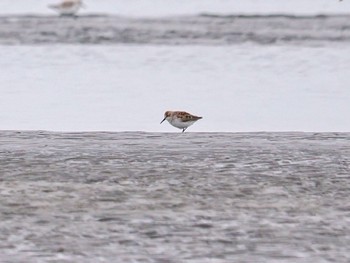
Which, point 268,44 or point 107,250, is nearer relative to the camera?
point 107,250

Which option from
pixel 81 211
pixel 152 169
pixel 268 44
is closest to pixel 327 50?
pixel 268 44

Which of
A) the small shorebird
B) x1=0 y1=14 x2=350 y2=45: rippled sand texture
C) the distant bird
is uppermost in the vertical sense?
the distant bird

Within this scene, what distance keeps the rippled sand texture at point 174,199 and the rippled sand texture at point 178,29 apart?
440 inches

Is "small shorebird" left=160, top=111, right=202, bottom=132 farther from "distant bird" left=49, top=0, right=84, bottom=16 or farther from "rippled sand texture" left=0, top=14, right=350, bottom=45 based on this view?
"distant bird" left=49, top=0, right=84, bottom=16

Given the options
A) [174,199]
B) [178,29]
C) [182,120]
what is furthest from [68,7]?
[174,199]

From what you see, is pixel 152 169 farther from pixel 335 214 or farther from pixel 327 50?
pixel 327 50

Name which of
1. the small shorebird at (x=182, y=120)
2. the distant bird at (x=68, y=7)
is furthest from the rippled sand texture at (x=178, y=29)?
the small shorebird at (x=182, y=120)

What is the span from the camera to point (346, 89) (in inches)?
517

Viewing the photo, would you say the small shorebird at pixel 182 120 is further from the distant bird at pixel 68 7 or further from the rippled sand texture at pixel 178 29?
the distant bird at pixel 68 7

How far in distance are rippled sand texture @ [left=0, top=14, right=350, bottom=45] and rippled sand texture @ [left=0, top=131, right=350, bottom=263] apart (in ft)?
36.7

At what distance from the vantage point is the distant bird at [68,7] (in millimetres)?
21672

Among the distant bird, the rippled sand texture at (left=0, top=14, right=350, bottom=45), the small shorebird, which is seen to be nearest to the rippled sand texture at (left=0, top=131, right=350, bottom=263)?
the small shorebird

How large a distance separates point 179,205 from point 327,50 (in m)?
12.1

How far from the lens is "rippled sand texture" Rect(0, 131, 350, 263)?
476cm
